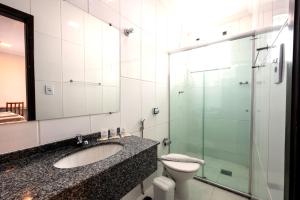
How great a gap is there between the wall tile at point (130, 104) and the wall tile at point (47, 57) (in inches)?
26.4

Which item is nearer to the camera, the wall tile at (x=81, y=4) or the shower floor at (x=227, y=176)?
the wall tile at (x=81, y=4)

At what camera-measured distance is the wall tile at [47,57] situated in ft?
3.26

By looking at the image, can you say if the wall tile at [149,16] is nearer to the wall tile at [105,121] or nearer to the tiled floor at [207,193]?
the wall tile at [105,121]

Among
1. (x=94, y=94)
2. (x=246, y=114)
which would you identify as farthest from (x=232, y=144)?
(x=94, y=94)

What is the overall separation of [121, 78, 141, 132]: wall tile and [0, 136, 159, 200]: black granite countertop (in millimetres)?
644

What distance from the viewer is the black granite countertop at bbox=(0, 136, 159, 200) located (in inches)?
23.5

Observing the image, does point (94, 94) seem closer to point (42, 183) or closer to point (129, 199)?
point (42, 183)

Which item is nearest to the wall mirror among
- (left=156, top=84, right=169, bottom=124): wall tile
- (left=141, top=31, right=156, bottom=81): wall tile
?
(left=141, top=31, right=156, bottom=81): wall tile

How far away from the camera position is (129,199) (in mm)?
1694

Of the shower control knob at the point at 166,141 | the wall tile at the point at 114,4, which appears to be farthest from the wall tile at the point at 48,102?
the shower control knob at the point at 166,141

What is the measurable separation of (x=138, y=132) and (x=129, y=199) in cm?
74

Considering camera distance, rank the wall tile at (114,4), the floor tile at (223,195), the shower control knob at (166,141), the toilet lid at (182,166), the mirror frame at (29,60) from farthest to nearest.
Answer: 1. the shower control knob at (166,141)
2. the floor tile at (223,195)
3. the toilet lid at (182,166)
4. the wall tile at (114,4)
5. the mirror frame at (29,60)

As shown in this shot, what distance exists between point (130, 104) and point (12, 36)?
3.75ft

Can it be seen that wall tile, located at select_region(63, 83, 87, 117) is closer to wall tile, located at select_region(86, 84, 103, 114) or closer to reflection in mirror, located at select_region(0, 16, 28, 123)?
wall tile, located at select_region(86, 84, 103, 114)
